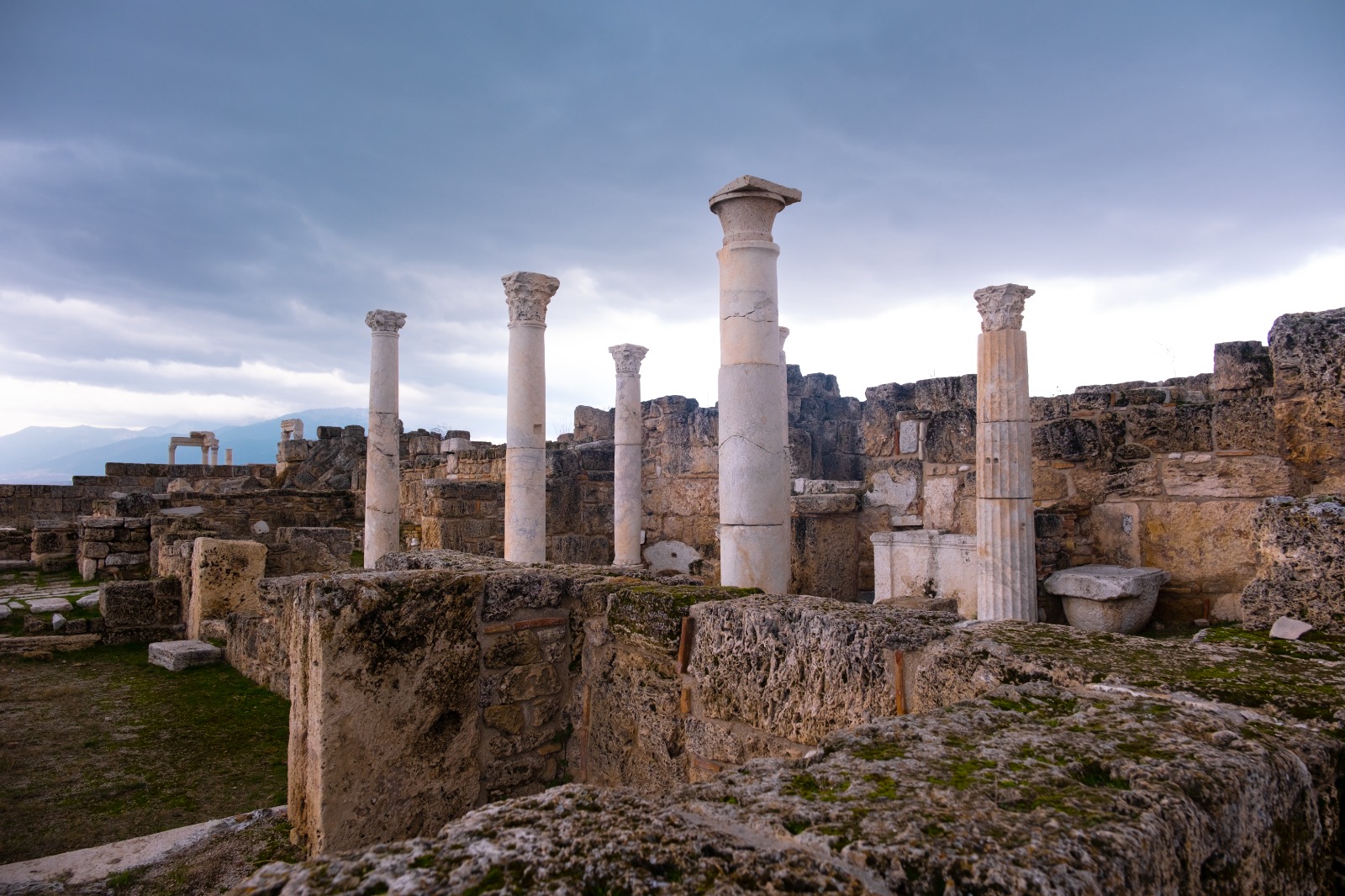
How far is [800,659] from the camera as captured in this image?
2.43 metres

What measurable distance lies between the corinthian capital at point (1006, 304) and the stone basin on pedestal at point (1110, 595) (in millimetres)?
2270

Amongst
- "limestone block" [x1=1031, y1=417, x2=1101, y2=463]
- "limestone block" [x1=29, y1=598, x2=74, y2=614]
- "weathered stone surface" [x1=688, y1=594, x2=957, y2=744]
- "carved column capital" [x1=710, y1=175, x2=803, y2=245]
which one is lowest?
"limestone block" [x1=29, y1=598, x2=74, y2=614]

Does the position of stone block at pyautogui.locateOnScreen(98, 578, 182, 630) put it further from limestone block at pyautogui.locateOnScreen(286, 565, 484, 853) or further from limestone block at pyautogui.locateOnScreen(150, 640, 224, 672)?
limestone block at pyautogui.locateOnScreen(286, 565, 484, 853)

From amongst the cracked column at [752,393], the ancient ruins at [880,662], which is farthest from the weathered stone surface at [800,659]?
the cracked column at [752,393]

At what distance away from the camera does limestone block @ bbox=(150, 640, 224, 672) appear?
6.42 metres

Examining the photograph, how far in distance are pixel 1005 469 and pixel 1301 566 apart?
4.54 m

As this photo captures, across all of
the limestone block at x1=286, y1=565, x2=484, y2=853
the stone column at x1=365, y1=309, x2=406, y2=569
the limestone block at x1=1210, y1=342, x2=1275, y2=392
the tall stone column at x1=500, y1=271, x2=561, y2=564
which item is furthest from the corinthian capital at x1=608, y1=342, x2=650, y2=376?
the limestone block at x1=286, y1=565, x2=484, y2=853

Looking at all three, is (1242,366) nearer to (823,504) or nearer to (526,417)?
(823,504)

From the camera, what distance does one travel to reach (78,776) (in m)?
4.09

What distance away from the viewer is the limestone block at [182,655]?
6422mm

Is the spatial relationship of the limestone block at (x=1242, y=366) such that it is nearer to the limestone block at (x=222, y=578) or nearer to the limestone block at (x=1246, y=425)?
the limestone block at (x=1246, y=425)

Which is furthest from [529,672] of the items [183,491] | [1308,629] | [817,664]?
[183,491]

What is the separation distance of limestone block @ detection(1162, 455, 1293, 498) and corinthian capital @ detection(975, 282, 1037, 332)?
1873mm

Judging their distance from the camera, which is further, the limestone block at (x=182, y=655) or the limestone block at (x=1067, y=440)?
the limestone block at (x=1067, y=440)
